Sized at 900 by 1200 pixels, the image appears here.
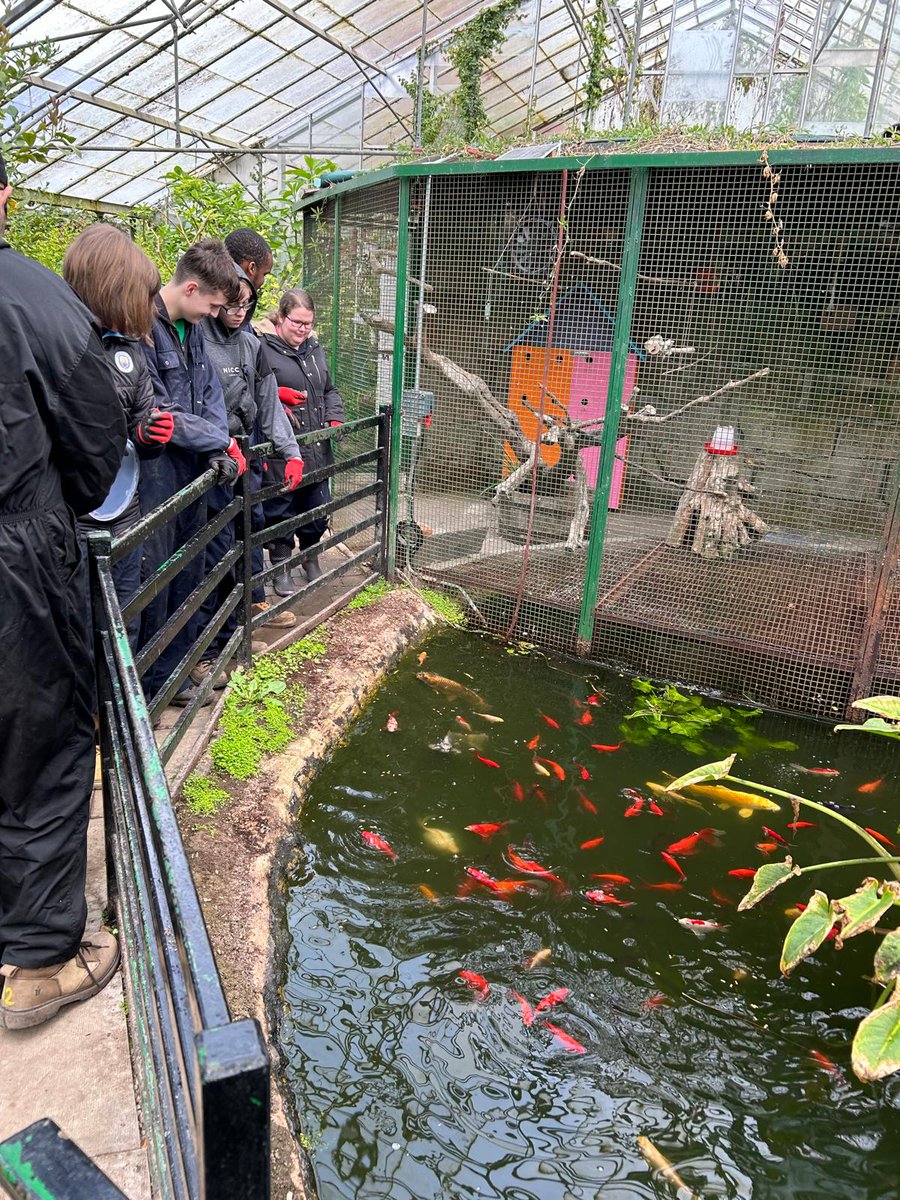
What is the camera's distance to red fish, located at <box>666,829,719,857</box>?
3820 mm

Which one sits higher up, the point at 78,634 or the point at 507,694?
the point at 78,634

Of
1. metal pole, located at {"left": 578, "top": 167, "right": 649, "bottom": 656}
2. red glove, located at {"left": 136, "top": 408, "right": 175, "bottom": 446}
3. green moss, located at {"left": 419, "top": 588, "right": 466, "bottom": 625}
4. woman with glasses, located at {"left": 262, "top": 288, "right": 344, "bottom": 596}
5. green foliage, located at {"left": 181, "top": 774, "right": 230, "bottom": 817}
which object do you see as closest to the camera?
red glove, located at {"left": 136, "top": 408, "right": 175, "bottom": 446}

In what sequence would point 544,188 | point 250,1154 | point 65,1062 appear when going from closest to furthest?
point 250,1154, point 65,1062, point 544,188

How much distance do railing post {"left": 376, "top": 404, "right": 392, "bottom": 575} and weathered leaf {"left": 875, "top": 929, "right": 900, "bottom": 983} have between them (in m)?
4.26

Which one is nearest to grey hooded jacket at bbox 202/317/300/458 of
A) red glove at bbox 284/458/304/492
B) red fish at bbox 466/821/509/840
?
red glove at bbox 284/458/304/492

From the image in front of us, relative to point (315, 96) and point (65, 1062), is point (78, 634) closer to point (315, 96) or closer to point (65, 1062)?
point (65, 1062)

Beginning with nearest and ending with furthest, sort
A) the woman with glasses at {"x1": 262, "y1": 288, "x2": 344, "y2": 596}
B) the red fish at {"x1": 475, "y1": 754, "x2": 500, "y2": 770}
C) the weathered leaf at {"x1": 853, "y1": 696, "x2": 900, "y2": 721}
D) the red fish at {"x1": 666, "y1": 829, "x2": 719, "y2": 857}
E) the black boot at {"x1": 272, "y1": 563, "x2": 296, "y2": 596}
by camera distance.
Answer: the weathered leaf at {"x1": 853, "y1": 696, "x2": 900, "y2": 721} < the red fish at {"x1": 666, "y1": 829, "x2": 719, "y2": 857} < the red fish at {"x1": 475, "y1": 754, "x2": 500, "y2": 770} < the woman with glasses at {"x1": 262, "y1": 288, "x2": 344, "y2": 596} < the black boot at {"x1": 272, "y1": 563, "x2": 296, "y2": 596}

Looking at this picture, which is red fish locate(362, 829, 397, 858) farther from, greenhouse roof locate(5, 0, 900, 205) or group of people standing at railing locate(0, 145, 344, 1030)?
greenhouse roof locate(5, 0, 900, 205)

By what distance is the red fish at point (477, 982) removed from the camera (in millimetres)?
2998

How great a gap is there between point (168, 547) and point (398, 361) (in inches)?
115

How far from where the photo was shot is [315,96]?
590 inches

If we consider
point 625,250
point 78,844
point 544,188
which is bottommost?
point 78,844

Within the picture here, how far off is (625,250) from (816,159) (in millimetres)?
1056

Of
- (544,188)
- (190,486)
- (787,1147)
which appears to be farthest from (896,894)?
(544,188)
